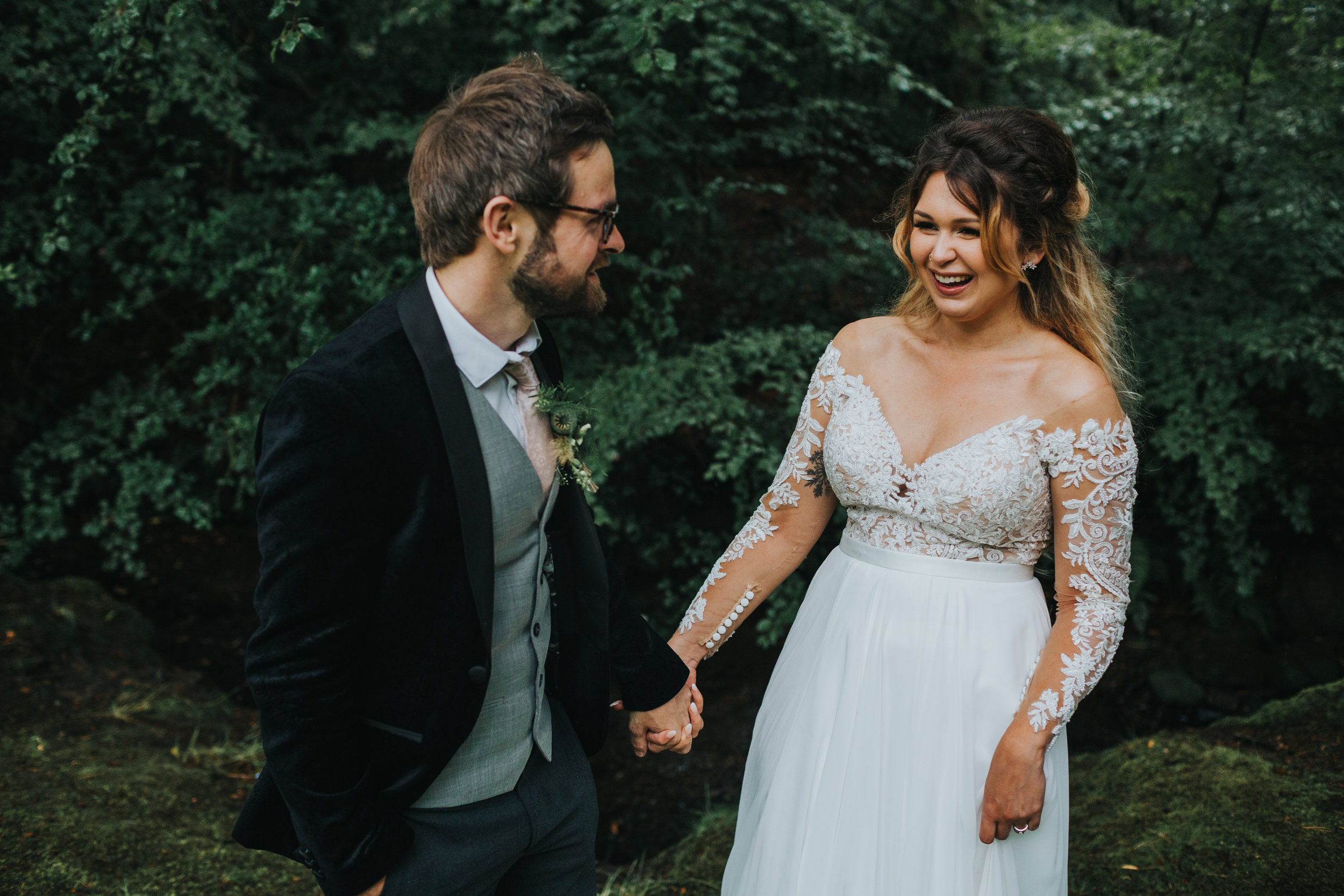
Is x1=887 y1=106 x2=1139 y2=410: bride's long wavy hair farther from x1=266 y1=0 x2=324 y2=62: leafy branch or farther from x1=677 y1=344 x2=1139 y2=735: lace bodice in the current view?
x1=266 y1=0 x2=324 y2=62: leafy branch

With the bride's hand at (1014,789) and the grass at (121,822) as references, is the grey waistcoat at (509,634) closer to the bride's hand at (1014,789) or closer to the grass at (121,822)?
the bride's hand at (1014,789)

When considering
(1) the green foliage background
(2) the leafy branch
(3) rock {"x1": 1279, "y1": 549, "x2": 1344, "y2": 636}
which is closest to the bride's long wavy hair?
(1) the green foliage background

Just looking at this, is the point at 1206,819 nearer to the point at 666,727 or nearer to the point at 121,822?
the point at 666,727

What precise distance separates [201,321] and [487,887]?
14.1 ft

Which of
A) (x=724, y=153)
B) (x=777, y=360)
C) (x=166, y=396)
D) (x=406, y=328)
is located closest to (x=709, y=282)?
(x=724, y=153)

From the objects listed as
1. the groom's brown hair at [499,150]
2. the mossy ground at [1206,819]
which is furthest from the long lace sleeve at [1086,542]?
the mossy ground at [1206,819]

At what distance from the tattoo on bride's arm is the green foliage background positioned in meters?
1.01

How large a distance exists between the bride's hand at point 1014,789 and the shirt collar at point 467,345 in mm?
1279

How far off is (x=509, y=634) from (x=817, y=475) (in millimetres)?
924

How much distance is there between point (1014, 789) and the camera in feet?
5.85

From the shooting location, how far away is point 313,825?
53.6 inches

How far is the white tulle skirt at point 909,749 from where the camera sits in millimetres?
1852

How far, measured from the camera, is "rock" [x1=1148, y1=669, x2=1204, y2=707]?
15.8ft

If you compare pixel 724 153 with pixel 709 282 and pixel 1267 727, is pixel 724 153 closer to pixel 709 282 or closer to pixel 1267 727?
pixel 709 282
